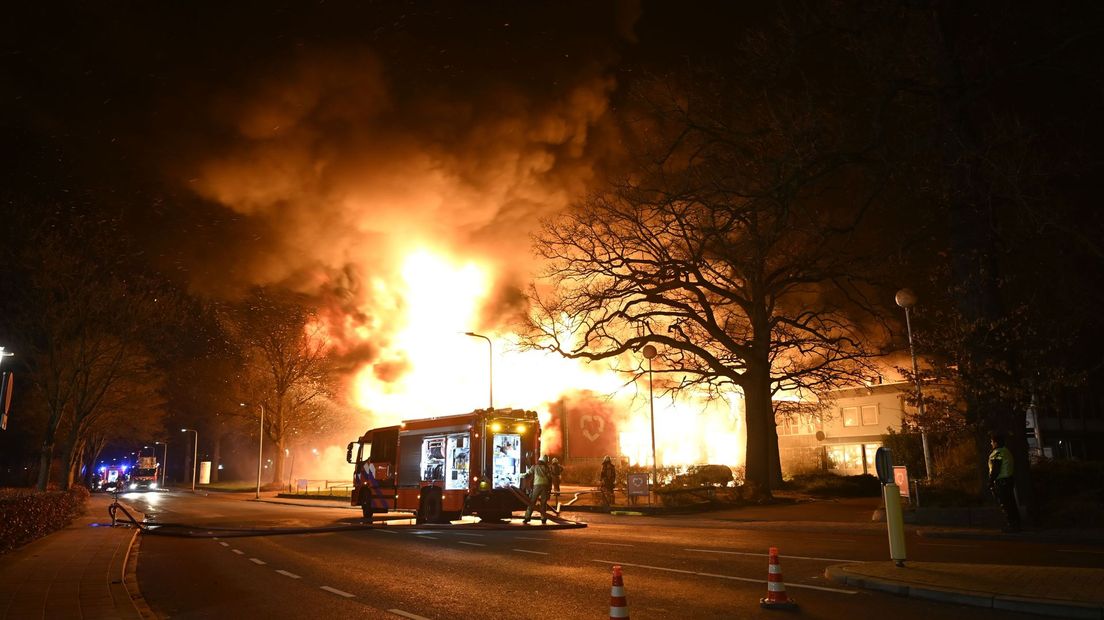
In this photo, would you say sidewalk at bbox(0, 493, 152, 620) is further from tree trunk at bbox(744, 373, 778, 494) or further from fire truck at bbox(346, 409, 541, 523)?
tree trunk at bbox(744, 373, 778, 494)

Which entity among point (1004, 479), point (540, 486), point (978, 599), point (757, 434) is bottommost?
point (978, 599)

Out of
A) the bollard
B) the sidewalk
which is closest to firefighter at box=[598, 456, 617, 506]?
the sidewalk

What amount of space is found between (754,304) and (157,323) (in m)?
26.6

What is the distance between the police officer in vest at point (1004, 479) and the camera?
13.3 m

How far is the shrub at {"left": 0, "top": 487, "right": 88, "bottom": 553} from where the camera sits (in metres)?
13.2

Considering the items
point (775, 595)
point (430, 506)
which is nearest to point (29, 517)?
point (430, 506)

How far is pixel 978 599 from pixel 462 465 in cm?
1518

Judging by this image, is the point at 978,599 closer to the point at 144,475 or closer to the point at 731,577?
the point at 731,577

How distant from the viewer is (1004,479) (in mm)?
13445

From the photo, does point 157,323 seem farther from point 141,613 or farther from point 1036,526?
point 1036,526

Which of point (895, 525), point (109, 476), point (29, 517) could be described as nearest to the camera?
point (895, 525)

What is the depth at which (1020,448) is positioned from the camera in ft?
48.6

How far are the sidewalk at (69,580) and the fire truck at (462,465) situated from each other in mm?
7961

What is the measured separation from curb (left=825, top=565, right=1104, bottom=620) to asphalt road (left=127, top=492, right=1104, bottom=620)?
213 millimetres
